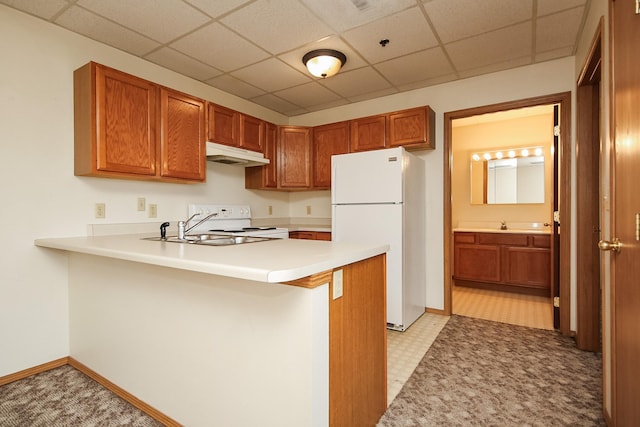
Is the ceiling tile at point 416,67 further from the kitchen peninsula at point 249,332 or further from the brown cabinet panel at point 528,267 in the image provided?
the brown cabinet panel at point 528,267

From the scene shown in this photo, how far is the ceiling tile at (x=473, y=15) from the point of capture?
6.70 ft

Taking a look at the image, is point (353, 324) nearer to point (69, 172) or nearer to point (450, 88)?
point (69, 172)

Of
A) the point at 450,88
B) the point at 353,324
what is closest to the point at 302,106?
the point at 450,88

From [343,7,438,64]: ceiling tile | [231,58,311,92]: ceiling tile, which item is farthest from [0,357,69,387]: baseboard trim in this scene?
[343,7,438,64]: ceiling tile

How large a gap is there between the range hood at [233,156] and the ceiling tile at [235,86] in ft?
2.28

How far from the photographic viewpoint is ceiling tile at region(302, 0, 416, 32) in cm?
202

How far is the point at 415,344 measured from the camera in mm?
2537

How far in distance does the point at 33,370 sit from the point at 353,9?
126 inches

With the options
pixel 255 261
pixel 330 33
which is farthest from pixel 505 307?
pixel 255 261

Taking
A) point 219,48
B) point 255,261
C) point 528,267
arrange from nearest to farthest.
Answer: point 255,261, point 219,48, point 528,267

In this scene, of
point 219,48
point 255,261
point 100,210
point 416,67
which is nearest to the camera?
point 255,261

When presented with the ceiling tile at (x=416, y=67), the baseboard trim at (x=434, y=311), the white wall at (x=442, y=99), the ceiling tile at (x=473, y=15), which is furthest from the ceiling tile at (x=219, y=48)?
the baseboard trim at (x=434, y=311)

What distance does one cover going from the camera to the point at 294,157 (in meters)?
3.80

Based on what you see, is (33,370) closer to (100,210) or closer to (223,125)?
(100,210)
